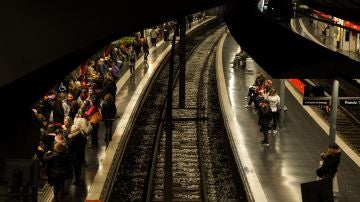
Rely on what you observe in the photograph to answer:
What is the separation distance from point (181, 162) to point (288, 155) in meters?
2.60

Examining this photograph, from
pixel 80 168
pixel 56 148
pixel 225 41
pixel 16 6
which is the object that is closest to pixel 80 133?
pixel 80 168

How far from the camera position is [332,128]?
13.5 meters

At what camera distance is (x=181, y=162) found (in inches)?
689

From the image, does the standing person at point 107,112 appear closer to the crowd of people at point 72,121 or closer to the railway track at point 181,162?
the crowd of people at point 72,121

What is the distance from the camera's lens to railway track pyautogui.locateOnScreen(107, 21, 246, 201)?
1463 centimetres

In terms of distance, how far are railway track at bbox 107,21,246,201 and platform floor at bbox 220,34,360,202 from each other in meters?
0.56

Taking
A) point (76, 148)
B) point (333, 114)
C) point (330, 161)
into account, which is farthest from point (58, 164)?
point (333, 114)

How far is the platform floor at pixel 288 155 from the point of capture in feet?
45.6

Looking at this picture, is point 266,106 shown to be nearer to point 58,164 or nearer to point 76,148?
point 76,148

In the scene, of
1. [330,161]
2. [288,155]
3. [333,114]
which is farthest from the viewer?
[288,155]

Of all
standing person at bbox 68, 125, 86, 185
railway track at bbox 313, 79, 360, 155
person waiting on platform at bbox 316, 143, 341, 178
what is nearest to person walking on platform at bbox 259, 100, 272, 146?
railway track at bbox 313, 79, 360, 155

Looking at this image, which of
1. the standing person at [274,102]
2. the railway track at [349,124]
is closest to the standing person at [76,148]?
the standing person at [274,102]

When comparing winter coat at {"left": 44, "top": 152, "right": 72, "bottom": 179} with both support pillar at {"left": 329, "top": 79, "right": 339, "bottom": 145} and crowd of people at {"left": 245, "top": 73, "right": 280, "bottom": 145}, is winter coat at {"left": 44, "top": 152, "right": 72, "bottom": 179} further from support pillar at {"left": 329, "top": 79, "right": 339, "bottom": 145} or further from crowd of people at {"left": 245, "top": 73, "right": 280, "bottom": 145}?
crowd of people at {"left": 245, "top": 73, "right": 280, "bottom": 145}

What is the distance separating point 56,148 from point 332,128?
5164 mm
